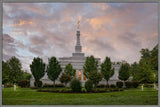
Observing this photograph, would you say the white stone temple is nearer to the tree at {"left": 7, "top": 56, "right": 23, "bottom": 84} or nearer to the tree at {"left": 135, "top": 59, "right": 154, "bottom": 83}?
the tree at {"left": 135, "top": 59, "right": 154, "bottom": 83}

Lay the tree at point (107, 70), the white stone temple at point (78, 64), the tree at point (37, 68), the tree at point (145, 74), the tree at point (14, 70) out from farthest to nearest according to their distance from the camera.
A: the tree at point (14, 70) → the white stone temple at point (78, 64) → the tree at point (145, 74) → the tree at point (107, 70) → the tree at point (37, 68)

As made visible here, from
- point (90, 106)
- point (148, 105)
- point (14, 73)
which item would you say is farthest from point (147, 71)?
point (14, 73)

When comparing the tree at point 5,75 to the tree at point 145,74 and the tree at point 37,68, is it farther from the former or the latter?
the tree at point 145,74

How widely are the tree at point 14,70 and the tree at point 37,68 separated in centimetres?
868

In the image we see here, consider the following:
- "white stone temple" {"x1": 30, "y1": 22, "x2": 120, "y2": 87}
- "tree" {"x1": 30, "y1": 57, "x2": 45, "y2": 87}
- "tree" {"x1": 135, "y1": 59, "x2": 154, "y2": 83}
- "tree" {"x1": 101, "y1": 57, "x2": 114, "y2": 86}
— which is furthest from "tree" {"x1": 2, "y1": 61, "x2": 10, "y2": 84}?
"tree" {"x1": 135, "y1": 59, "x2": 154, "y2": 83}

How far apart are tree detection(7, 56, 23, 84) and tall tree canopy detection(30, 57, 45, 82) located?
8695 mm

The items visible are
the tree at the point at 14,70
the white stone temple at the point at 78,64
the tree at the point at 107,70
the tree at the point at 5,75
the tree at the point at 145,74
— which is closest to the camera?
the tree at the point at 107,70

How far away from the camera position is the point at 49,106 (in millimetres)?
12023

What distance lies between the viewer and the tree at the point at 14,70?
102ft

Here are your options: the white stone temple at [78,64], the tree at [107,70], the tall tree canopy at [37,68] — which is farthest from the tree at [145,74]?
the tall tree canopy at [37,68]

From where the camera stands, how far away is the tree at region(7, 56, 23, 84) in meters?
31.1

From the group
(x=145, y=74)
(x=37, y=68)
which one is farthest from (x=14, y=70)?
(x=145, y=74)

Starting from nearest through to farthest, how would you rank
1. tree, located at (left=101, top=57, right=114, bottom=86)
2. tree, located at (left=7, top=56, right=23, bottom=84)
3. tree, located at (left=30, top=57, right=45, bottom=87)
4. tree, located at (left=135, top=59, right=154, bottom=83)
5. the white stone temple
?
tree, located at (left=30, top=57, right=45, bottom=87) → tree, located at (left=101, top=57, right=114, bottom=86) → tree, located at (left=135, top=59, right=154, bottom=83) → the white stone temple → tree, located at (left=7, top=56, right=23, bottom=84)

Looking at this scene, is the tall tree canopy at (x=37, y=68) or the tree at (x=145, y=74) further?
the tree at (x=145, y=74)
